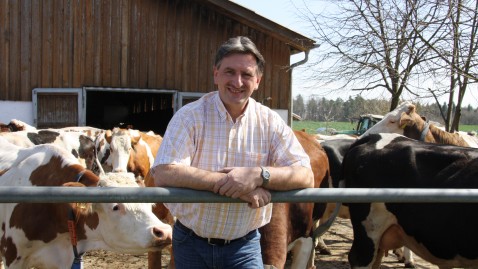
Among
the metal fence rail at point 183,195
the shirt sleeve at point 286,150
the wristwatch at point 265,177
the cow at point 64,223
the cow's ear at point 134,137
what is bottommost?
the cow at point 64,223

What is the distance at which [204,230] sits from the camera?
221 centimetres

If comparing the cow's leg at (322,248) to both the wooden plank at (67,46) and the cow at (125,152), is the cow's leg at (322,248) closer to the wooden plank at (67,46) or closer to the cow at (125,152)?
the cow at (125,152)

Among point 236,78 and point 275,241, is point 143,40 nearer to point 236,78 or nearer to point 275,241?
point 275,241

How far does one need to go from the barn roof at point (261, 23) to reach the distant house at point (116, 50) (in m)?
0.02

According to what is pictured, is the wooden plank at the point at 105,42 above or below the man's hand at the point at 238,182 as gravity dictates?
above

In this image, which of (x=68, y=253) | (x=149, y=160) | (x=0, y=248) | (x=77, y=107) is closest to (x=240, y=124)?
(x=68, y=253)

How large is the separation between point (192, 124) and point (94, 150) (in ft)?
18.0

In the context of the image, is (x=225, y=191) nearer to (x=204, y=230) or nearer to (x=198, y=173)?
(x=198, y=173)

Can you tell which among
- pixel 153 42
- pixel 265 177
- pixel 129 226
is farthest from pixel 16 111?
pixel 265 177

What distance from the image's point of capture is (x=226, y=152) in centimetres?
225

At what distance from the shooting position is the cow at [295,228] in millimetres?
2871

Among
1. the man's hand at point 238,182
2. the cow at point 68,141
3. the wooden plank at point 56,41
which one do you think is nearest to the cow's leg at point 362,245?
the man's hand at point 238,182

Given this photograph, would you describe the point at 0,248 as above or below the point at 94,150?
below

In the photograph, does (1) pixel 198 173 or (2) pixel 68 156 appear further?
(2) pixel 68 156
